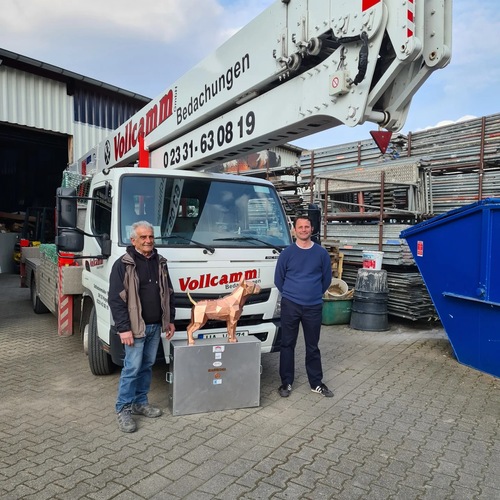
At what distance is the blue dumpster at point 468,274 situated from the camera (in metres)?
4.83

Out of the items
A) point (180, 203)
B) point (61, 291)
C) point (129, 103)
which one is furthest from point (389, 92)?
point (129, 103)

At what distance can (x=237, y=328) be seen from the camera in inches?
165

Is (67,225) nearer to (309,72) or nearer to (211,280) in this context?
(211,280)

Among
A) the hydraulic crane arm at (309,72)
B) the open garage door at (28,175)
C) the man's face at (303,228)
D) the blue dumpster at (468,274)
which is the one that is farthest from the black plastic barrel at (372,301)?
the open garage door at (28,175)

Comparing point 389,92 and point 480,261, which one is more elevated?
point 389,92

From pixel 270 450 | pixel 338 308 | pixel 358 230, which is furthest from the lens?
pixel 358 230

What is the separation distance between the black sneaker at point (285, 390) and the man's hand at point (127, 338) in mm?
1673

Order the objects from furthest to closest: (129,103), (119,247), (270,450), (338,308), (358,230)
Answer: (129,103) → (358,230) → (338,308) → (119,247) → (270,450)

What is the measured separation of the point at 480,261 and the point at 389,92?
2695 mm

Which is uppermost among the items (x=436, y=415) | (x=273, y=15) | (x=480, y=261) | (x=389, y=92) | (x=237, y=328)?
(x=273, y=15)

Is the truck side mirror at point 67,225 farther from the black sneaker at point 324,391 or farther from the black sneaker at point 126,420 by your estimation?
the black sneaker at point 324,391

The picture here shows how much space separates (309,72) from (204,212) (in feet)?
5.63

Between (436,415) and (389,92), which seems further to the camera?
(436,415)

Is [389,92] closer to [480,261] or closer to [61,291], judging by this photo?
[480,261]
